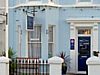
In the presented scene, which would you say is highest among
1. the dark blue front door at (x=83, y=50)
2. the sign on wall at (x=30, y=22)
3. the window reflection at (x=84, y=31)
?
the sign on wall at (x=30, y=22)

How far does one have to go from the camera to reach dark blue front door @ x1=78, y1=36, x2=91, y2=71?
2481 cm

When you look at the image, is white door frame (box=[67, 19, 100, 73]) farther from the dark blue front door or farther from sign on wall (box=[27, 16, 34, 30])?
sign on wall (box=[27, 16, 34, 30])

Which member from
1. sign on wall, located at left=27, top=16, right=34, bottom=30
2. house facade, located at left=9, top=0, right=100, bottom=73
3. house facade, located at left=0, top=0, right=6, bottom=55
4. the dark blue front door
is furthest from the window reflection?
house facade, located at left=0, top=0, right=6, bottom=55

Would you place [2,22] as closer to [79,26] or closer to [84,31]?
[79,26]

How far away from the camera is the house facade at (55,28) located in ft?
77.7

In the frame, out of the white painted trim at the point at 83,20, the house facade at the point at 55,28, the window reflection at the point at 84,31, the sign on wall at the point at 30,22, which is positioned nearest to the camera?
the sign on wall at the point at 30,22

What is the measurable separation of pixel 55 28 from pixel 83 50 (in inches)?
93.0

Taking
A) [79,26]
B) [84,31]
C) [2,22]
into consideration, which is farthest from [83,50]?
[2,22]

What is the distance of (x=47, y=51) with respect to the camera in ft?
78.0

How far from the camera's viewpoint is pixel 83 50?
2502cm

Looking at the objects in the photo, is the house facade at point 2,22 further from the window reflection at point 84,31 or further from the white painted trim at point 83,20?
the window reflection at point 84,31

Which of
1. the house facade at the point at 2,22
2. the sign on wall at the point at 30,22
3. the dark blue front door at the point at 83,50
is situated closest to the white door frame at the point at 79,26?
the dark blue front door at the point at 83,50

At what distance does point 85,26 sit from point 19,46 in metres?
4.27

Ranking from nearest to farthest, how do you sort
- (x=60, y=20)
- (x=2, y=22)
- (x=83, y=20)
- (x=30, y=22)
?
1. (x=30, y=22)
2. (x=83, y=20)
3. (x=60, y=20)
4. (x=2, y=22)
